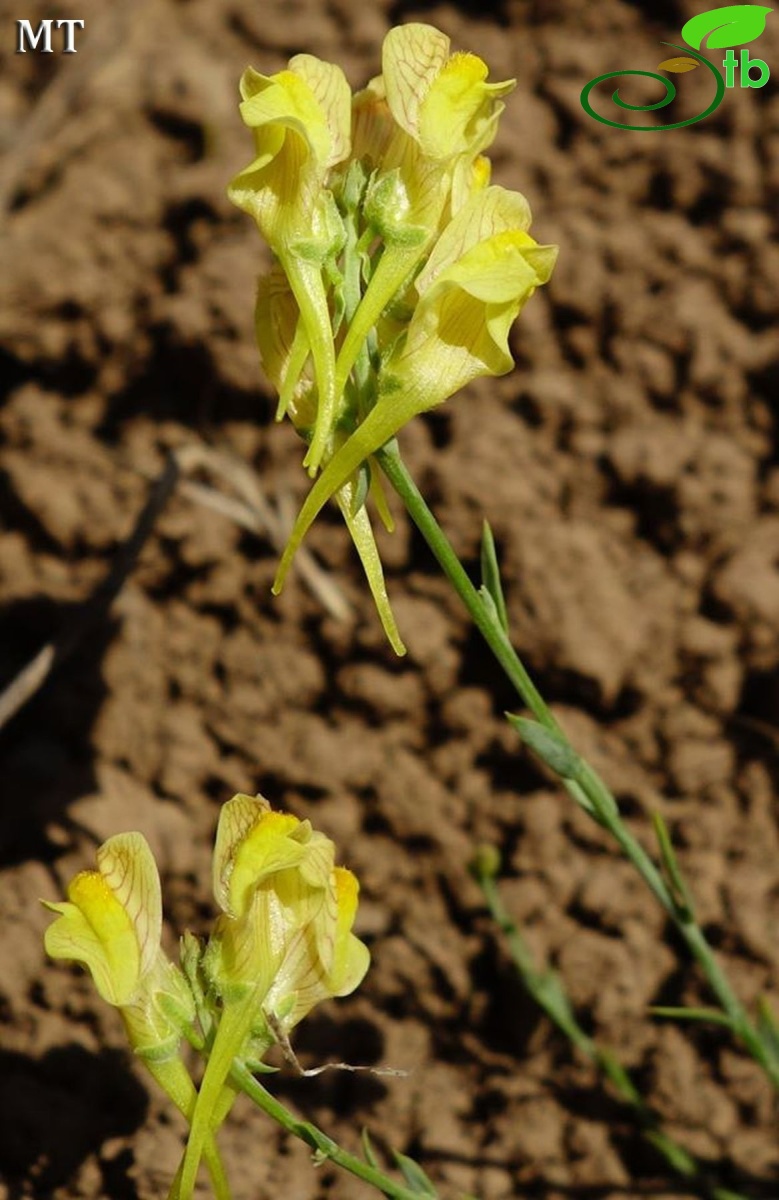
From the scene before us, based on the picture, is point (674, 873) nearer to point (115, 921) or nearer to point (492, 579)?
point (492, 579)

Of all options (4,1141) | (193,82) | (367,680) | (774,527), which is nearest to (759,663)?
(774,527)

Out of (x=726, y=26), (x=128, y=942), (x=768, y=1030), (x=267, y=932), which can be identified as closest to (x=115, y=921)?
(x=128, y=942)

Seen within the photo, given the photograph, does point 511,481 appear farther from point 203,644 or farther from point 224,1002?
point 224,1002

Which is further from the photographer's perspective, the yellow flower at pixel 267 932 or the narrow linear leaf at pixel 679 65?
the narrow linear leaf at pixel 679 65

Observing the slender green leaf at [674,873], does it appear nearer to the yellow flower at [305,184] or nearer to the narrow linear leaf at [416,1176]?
the narrow linear leaf at [416,1176]

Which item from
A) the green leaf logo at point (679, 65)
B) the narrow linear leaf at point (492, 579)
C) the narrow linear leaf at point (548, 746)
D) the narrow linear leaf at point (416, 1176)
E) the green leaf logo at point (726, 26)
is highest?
the green leaf logo at point (726, 26)

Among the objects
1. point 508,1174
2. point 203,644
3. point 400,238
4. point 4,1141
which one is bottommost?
point 508,1174

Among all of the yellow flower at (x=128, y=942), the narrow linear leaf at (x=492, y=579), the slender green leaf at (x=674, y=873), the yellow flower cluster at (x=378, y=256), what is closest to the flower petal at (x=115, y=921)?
the yellow flower at (x=128, y=942)
